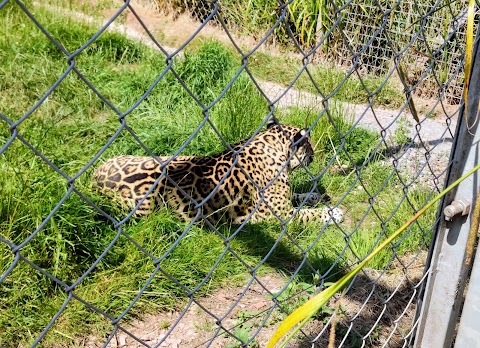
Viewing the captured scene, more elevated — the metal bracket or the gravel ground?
the metal bracket

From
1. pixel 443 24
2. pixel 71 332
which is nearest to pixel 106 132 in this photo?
pixel 71 332

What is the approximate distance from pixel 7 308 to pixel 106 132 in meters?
2.27

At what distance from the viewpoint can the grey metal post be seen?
91.2 inches

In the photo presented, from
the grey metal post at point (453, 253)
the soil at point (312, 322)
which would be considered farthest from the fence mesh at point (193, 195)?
the grey metal post at point (453, 253)

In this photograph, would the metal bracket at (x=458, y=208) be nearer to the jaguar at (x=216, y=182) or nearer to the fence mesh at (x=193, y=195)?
the fence mesh at (x=193, y=195)

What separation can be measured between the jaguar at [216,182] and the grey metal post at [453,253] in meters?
1.09

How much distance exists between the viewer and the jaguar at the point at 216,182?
3973 mm

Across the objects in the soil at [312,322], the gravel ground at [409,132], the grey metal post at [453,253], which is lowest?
the soil at [312,322]

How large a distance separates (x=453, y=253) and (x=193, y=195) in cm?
201

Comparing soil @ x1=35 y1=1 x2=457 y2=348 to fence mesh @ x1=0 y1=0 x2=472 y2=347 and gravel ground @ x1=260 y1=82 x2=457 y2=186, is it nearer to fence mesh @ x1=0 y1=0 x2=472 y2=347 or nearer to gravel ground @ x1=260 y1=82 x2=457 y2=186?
fence mesh @ x1=0 y1=0 x2=472 y2=347

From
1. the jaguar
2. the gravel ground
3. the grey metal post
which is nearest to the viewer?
the grey metal post

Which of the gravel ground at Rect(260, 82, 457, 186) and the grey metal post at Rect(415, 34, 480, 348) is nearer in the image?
the grey metal post at Rect(415, 34, 480, 348)

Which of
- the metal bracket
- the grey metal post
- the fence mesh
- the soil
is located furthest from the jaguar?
the metal bracket

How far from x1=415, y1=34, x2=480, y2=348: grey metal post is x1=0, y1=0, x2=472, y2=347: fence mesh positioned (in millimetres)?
152
